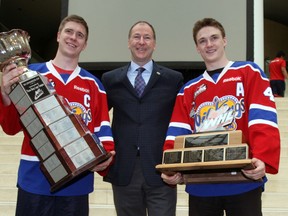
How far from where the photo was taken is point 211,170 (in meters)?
1.76

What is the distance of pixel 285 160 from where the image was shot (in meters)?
4.48

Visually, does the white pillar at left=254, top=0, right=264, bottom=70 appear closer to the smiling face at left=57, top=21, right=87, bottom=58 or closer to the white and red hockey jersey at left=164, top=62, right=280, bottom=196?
the white and red hockey jersey at left=164, top=62, right=280, bottom=196

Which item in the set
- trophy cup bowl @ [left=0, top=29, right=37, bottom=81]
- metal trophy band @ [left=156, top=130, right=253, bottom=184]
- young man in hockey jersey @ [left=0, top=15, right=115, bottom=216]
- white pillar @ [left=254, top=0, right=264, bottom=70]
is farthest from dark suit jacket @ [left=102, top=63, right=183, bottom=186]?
white pillar @ [left=254, top=0, right=264, bottom=70]

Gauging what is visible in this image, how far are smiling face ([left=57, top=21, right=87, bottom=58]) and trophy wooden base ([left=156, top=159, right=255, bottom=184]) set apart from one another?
2.73ft

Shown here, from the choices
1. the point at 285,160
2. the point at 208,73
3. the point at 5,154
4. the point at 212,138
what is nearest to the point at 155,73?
the point at 208,73

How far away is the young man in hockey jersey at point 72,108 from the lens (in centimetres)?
201

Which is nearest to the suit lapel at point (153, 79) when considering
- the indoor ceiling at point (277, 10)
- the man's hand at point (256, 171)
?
the man's hand at point (256, 171)

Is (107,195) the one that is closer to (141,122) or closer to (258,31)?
(141,122)

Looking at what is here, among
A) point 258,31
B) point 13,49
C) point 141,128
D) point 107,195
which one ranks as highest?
point 258,31

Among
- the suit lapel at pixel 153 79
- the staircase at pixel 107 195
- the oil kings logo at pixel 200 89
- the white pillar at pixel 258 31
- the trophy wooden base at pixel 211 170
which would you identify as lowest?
the staircase at pixel 107 195

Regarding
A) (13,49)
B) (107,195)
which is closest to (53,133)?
(13,49)

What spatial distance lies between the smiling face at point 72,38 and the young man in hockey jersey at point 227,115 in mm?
646

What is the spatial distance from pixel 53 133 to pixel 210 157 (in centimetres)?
70

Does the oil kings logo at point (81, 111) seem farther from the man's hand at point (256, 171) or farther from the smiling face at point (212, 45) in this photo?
the man's hand at point (256, 171)
